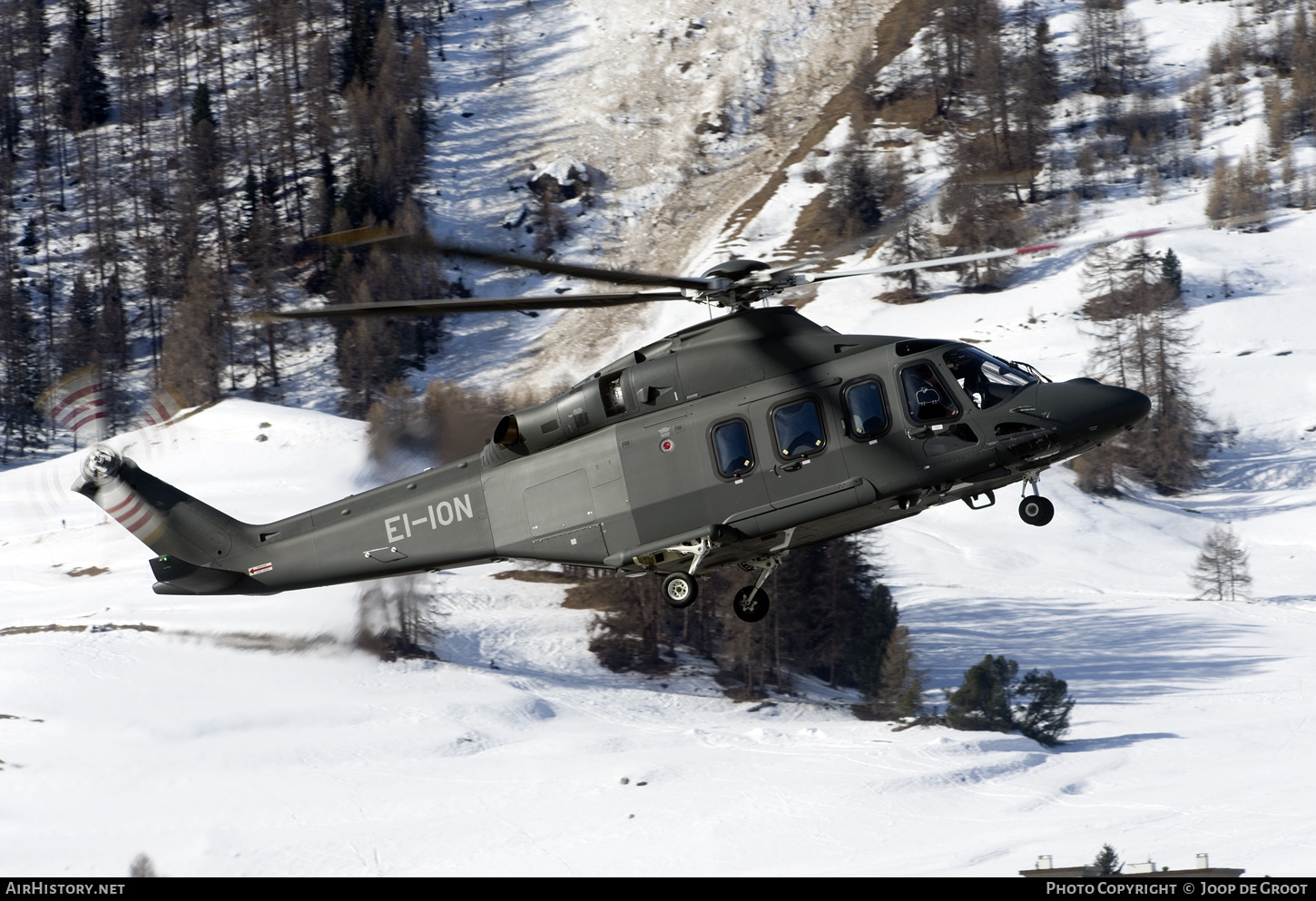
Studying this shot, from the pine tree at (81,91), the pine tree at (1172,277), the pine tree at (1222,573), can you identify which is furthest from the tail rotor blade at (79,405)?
the pine tree at (81,91)

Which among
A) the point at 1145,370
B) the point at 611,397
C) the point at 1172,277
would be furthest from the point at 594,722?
the point at 1172,277

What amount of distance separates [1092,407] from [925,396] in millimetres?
2069

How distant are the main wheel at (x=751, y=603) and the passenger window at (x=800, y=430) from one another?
2.13m

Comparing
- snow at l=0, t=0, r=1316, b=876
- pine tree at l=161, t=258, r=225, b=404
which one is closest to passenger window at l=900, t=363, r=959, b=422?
snow at l=0, t=0, r=1316, b=876

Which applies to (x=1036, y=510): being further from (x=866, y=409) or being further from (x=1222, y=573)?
(x=1222, y=573)

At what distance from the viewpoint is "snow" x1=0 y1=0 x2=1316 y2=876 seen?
1800 inches

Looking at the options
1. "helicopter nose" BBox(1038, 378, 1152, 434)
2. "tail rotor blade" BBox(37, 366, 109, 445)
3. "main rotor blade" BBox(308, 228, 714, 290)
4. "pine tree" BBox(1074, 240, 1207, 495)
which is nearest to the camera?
"main rotor blade" BBox(308, 228, 714, 290)

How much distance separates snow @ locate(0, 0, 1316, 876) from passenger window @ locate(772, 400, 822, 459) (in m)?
25.3

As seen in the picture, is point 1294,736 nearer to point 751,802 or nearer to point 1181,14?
point 751,802

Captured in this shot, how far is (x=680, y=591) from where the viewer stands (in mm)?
17953

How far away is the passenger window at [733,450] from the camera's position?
57.0 ft

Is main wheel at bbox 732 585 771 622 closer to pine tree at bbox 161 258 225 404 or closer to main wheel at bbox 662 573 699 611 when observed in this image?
main wheel at bbox 662 573 699 611

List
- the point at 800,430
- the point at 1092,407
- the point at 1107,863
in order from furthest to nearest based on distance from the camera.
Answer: the point at 1107,863 < the point at 800,430 < the point at 1092,407

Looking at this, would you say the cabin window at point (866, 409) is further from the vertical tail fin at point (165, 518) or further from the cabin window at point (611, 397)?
the vertical tail fin at point (165, 518)
